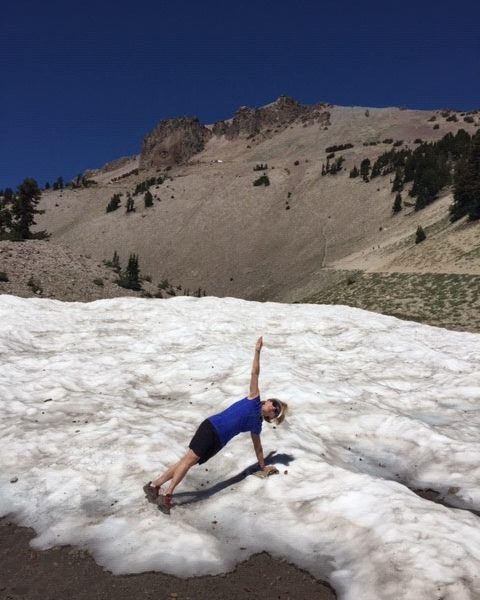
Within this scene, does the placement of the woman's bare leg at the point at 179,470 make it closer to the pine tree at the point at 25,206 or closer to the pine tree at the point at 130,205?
the pine tree at the point at 25,206

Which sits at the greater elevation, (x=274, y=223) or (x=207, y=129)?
(x=207, y=129)

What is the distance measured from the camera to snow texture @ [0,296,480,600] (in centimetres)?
573

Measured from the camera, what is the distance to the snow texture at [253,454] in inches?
226

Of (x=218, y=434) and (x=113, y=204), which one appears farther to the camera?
(x=113, y=204)

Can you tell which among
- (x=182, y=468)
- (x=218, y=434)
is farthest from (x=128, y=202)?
(x=182, y=468)

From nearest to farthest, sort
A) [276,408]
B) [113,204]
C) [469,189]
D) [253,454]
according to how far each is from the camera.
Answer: [276,408], [253,454], [469,189], [113,204]

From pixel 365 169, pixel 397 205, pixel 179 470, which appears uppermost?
pixel 365 169

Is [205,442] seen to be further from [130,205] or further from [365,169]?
[130,205]

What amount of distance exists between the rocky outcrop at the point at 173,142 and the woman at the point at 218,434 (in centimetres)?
16225

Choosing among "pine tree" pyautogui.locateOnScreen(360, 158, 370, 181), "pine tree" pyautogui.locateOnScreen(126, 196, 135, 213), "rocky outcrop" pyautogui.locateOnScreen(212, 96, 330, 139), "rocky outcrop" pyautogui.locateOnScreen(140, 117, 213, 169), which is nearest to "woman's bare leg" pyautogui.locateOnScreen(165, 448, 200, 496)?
"pine tree" pyautogui.locateOnScreen(360, 158, 370, 181)

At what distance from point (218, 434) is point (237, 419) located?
0.38 m

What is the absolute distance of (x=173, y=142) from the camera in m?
166

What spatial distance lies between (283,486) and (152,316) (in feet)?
44.3

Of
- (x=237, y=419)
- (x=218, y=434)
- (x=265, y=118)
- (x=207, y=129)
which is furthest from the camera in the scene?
(x=207, y=129)
